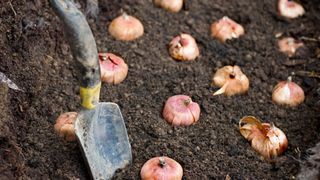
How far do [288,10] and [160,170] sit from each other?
1.33 metres

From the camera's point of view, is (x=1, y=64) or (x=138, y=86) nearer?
(x=1, y=64)

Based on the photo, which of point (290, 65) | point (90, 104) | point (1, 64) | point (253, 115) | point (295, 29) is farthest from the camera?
point (295, 29)

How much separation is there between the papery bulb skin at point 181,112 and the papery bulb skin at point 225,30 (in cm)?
55

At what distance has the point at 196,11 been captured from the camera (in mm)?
2816

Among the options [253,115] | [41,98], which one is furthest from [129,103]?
[253,115]

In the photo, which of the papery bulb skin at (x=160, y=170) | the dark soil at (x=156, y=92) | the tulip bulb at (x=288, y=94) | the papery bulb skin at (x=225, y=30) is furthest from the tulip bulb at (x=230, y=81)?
the papery bulb skin at (x=160, y=170)

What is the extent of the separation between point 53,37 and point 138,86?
0.41 metres

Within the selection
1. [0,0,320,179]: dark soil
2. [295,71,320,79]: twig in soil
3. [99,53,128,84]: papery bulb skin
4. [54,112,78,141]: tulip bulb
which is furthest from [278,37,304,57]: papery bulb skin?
[54,112,78,141]: tulip bulb

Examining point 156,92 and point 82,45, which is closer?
point 82,45

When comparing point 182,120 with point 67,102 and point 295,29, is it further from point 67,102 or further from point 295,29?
point 295,29

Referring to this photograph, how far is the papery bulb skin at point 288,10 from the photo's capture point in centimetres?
288

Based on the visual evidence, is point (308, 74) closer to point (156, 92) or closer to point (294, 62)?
point (294, 62)

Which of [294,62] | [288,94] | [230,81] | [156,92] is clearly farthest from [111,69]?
[294,62]

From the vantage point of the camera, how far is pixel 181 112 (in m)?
2.18
